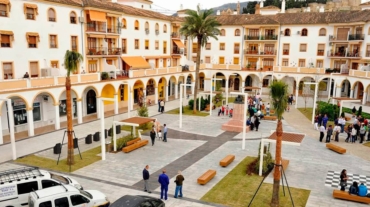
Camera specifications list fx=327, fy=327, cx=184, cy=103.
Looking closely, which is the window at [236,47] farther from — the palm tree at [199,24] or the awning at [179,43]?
the palm tree at [199,24]

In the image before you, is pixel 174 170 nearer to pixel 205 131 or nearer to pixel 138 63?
pixel 205 131

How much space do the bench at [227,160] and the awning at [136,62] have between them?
2405 centimetres

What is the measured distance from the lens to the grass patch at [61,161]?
21188mm

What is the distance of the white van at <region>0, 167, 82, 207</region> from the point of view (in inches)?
582

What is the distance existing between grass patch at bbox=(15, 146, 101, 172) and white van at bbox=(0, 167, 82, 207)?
4.72 m

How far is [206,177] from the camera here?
18547 millimetres

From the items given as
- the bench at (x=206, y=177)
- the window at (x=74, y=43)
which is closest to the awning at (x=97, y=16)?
the window at (x=74, y=43)

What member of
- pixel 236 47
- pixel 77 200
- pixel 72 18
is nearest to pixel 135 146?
pixel 77 200

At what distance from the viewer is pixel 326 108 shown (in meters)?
36.3

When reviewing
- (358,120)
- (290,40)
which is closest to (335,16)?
(290,40)

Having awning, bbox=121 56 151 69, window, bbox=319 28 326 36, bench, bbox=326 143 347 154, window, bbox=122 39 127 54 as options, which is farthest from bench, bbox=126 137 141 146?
window, bbox=319 28 326 36

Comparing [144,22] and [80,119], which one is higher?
[144,22]

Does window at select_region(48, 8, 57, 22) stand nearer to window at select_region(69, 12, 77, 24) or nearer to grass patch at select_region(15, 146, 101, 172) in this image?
window at select_region(69, 12, 77, 24)

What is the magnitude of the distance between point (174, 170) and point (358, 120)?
1899cm
